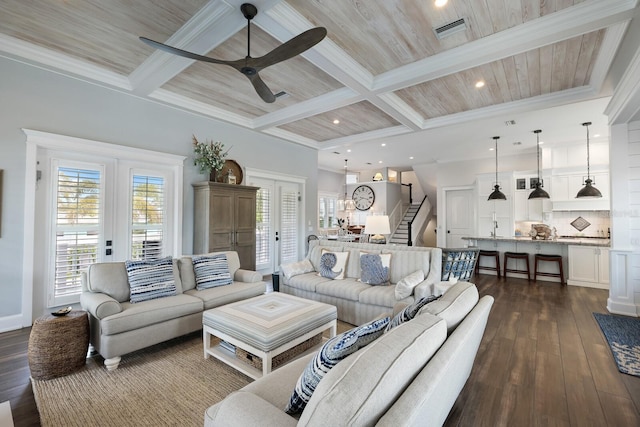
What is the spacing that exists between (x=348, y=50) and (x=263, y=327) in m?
2.96

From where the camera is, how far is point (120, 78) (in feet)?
13.0

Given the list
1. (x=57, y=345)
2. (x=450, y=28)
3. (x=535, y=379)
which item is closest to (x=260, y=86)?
(x=450, y=28)

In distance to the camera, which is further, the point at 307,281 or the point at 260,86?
the point at 307,281

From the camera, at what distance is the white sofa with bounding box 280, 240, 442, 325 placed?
335 centimetres

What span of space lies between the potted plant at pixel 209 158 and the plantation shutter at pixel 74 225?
1406 millimetres

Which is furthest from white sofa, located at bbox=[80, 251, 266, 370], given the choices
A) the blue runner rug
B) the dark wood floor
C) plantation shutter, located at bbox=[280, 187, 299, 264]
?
the blue runner rug

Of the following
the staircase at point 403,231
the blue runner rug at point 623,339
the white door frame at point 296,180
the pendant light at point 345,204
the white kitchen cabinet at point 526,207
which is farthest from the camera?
the pendant light at point 345,204

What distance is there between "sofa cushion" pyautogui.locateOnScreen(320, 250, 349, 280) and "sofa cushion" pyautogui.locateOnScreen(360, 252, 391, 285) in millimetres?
314

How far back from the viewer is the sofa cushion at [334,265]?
4047 millimetres

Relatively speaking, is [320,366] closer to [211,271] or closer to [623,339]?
[211,271]

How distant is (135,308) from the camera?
2.78 metres

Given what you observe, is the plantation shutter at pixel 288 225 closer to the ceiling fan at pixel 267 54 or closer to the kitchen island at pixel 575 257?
the ceiling fan at pixel 267 54

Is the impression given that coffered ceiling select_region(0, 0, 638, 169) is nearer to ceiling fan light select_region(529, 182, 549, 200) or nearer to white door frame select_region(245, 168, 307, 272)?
white door frame select_region(245, 168, 307, 272)

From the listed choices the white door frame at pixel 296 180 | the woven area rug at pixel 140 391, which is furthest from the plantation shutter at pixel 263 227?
the woven area rug at pixel 140 391
